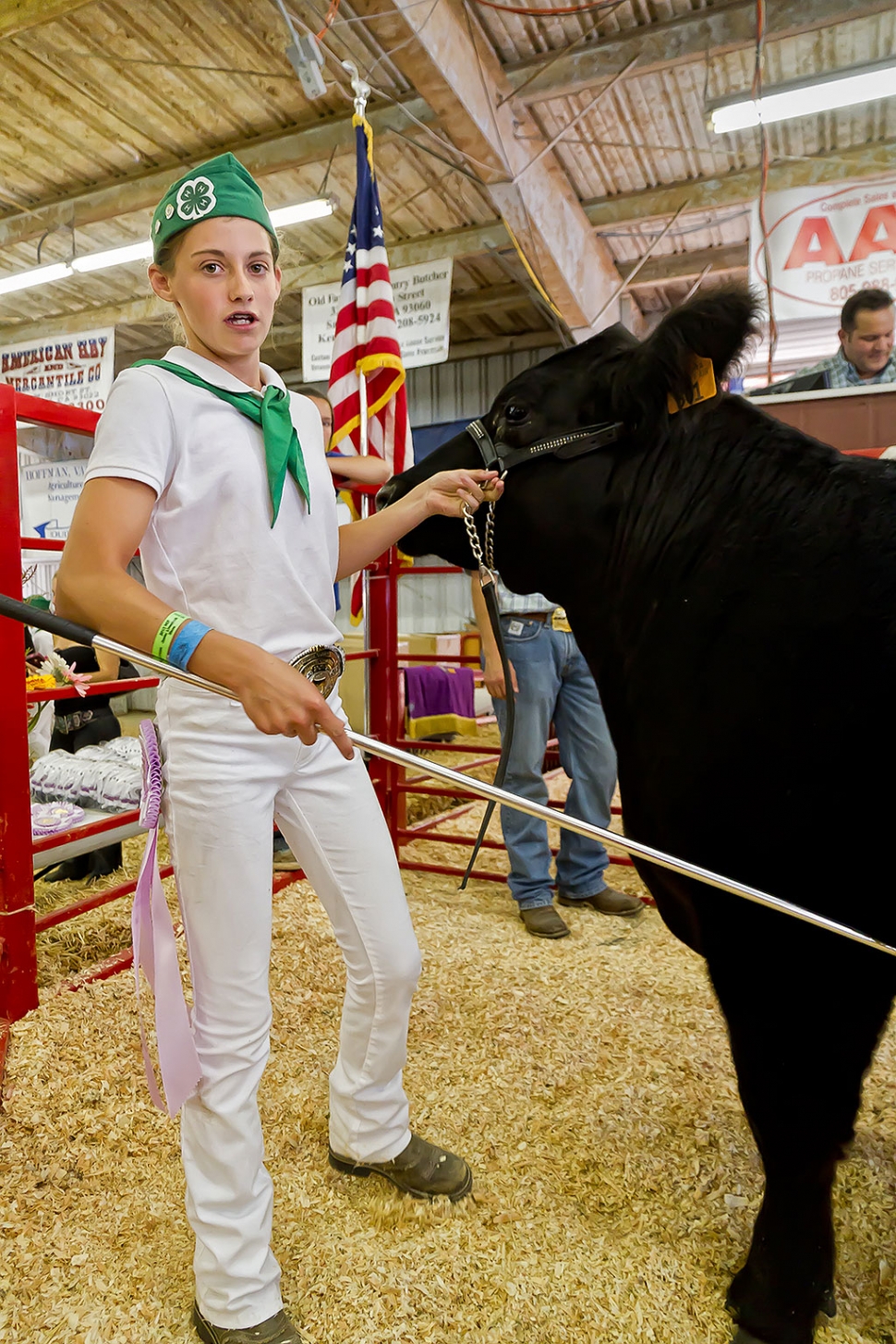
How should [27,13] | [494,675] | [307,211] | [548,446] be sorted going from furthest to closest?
[307,211], [27,13], [494,675], [548,446]

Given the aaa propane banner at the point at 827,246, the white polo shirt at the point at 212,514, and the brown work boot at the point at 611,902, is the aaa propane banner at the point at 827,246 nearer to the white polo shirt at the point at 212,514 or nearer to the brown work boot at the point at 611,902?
the brown work boot at the point at 611,902

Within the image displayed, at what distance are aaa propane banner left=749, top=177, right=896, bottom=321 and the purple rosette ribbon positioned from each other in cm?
558

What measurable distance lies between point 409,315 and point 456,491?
6.18 m

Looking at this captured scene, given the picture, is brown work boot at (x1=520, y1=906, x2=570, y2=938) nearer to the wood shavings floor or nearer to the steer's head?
the wood shavings floor

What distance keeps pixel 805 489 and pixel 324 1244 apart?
5.26ft

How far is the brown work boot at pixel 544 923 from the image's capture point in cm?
312

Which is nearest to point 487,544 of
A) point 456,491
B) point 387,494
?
point 456,491

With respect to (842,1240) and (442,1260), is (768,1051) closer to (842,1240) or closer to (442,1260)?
(842,1240)

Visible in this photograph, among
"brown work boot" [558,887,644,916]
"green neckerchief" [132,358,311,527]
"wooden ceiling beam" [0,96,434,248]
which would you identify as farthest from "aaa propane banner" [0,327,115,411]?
"green neckerchief" [132,358,311,527]

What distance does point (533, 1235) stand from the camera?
1581mm

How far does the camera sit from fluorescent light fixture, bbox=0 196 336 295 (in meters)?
6.46

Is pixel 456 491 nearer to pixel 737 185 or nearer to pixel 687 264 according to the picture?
pixel 737 185

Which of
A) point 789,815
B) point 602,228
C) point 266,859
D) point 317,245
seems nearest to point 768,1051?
point 789,815

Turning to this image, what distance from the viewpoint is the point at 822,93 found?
4797mm
